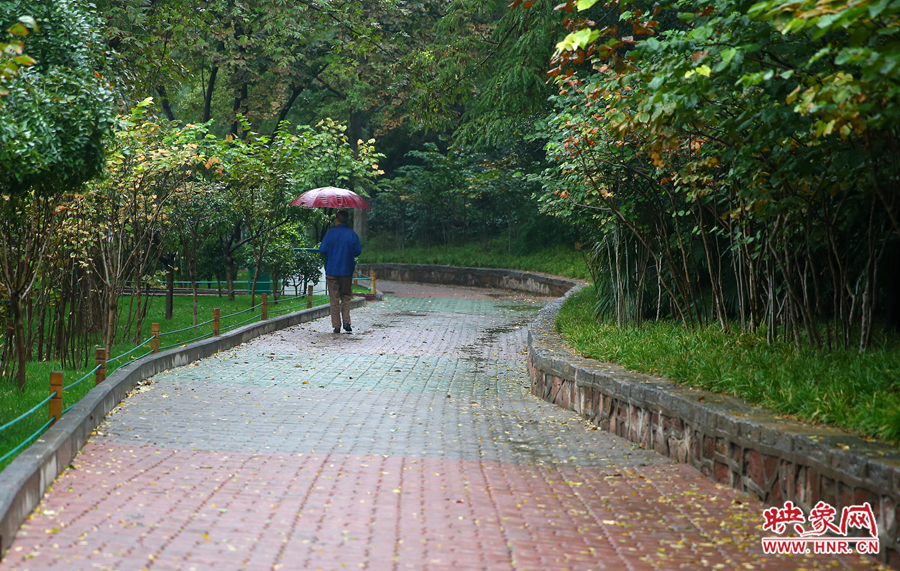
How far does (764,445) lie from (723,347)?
2.68 metres

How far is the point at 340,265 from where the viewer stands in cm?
1459

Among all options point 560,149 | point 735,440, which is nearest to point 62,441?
point 735,440

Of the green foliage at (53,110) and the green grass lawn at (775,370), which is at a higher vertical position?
the green foliage at (53,110)

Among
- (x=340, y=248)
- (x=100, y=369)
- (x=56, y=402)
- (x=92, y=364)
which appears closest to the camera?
(x=56, y=402)

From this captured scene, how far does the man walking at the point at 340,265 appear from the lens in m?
14.5

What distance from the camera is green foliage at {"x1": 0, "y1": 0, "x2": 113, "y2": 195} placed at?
5500 millimetres

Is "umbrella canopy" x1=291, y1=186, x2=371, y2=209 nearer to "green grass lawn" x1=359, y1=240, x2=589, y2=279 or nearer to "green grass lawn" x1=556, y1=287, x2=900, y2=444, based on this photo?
"green grass lawn" x1=556, y1=287, x2=900, y2=444

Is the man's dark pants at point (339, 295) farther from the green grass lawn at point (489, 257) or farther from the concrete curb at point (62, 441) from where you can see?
the green grass lawn at point (489, 257)

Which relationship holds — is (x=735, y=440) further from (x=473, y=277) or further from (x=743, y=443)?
(x=473, y=277)

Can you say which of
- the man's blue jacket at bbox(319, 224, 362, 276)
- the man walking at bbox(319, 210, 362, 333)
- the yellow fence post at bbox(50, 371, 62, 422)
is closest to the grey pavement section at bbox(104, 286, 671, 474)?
the yellow fence post at bbox(50, 371, 62, 422)

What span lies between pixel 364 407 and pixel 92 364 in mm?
3844

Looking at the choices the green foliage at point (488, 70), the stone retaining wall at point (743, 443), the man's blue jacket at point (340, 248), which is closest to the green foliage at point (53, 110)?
the stone retaining wall at point (743, 443)

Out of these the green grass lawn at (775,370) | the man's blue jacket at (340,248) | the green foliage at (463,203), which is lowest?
the green grass lawn at (775,370)

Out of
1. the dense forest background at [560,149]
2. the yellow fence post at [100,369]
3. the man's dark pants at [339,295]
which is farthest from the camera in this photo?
the man's dark pants at [339,295]
